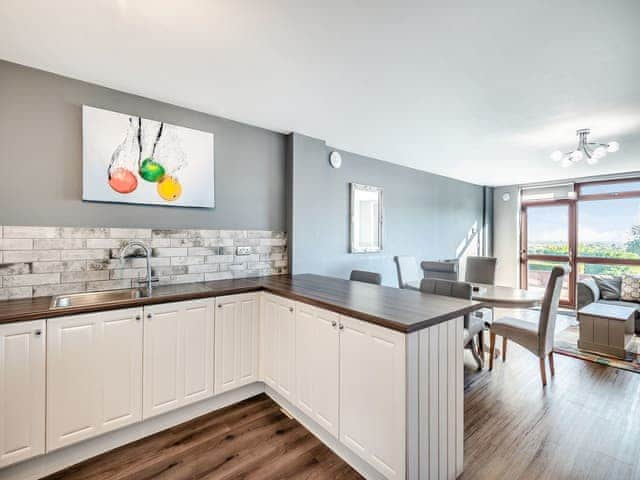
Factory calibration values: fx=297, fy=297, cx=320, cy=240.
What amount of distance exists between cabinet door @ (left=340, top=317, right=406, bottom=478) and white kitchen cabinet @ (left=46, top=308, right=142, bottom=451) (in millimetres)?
1315

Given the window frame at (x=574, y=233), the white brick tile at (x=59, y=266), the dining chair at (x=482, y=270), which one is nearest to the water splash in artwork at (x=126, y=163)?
the white brick tile at (x=59, y=266)

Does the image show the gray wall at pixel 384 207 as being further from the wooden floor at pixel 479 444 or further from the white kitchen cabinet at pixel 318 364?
the wooden floor at pixel 479 444

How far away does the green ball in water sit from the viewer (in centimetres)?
233

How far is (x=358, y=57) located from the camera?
1.82 meters

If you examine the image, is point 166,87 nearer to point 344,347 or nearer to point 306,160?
point 306,160

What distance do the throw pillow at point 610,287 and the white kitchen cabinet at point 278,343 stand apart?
4.85m

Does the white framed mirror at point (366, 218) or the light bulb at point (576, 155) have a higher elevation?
the light bulb at point (576, 155)

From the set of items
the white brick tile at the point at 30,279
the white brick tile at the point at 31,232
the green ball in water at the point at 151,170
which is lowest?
the white brick tile at the point at 30,279

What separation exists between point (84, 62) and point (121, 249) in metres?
1.25

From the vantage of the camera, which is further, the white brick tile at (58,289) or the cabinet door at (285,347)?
the cabinet door at (285,347)

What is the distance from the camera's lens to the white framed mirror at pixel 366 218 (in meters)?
3.87

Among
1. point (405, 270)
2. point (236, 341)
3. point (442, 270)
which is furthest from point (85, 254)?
point (442, 270)

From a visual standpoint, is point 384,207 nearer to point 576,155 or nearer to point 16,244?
point 576,155

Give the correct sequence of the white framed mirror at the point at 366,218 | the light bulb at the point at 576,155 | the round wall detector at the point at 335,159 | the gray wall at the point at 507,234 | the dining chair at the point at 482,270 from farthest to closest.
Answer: the gray wall at the point at 507,234 < the white framed mirror at the point at 366,218 < the dining chair at the point at 482,270 < the round wall detector at the point at 335,159 < the light bulb at the point at 576,155
